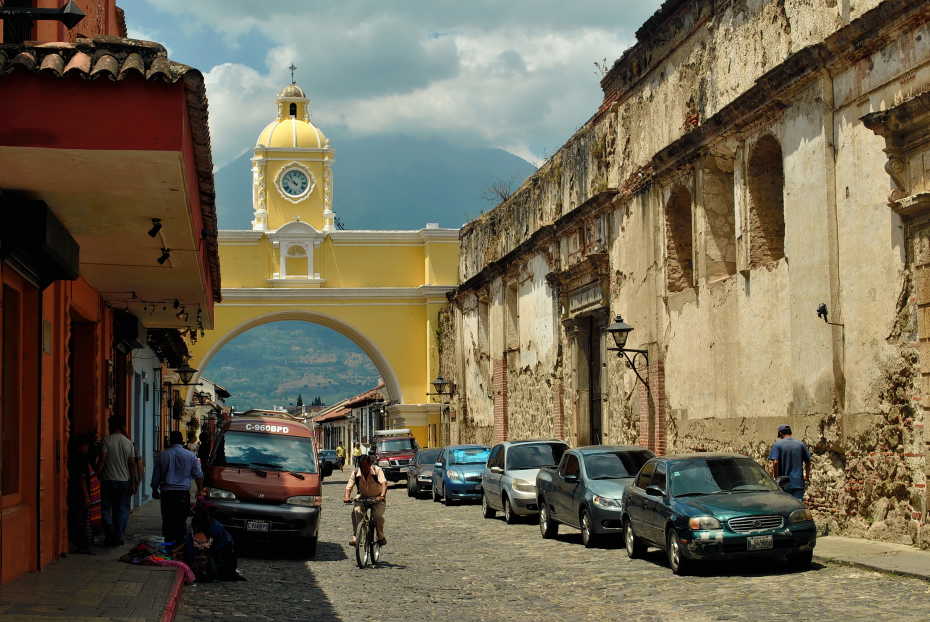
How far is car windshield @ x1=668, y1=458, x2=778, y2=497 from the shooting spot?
14703mm

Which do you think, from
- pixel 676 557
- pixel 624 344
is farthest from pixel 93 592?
pixel 624 344

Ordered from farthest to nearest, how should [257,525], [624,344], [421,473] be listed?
[421,473], [624,344], [257,525]

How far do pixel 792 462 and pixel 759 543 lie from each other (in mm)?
3213

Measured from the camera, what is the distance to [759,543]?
13.5m

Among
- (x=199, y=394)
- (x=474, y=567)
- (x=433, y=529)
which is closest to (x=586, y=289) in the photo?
(x=433, y=529)

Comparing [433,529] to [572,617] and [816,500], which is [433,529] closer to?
[816,500]

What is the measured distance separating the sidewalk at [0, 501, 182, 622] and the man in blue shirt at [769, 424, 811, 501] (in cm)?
784

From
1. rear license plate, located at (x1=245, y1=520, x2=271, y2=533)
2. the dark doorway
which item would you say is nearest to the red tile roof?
rear license plate, located at (x1=245, y1=520, x2=271, y2=533)

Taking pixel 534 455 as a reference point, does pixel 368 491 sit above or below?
below

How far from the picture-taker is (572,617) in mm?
11273

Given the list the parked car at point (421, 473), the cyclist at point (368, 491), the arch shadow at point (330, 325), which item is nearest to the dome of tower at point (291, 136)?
the arch shadow at point (330, 325)

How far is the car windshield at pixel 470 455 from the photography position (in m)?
29.9

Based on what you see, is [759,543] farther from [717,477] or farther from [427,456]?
[427,456]

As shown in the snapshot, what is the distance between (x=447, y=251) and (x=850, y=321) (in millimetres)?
33986
